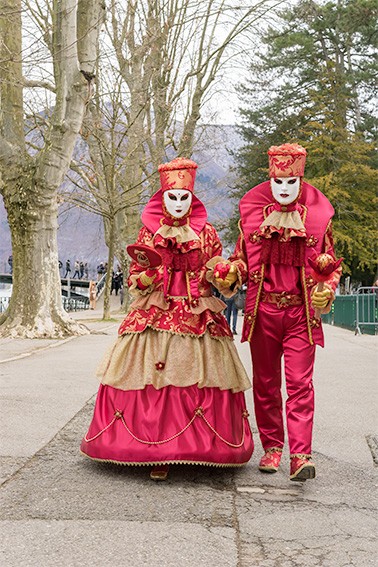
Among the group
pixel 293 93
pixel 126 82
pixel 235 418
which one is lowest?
pixel 235 418

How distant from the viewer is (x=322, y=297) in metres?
4.83

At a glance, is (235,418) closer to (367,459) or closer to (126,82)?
(367,459)

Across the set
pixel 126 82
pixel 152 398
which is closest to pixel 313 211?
pixel 152 398

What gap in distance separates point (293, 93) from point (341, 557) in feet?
145

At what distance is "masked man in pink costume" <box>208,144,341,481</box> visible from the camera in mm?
4977

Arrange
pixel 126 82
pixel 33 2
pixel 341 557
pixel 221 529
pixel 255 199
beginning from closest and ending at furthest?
pixel 341 557 → pixel 221 529 → pixel 255 199 → pixel 33 2 → pixel 126 82

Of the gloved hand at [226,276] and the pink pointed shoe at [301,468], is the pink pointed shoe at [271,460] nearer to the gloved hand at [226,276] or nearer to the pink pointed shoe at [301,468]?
the pink pointed shoe at [301,468]

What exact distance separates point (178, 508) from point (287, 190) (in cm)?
192

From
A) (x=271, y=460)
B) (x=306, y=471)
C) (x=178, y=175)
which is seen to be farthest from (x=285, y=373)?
(x=178, y=175)

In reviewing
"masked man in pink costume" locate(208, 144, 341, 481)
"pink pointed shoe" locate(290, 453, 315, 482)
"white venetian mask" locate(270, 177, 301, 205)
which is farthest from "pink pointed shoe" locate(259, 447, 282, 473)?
"white venetian mask" locate(270, 177, 301, 205)

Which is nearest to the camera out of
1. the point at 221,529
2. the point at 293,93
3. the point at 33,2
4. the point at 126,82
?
the point at 221,529

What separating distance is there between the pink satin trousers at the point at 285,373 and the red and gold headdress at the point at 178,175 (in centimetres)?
94

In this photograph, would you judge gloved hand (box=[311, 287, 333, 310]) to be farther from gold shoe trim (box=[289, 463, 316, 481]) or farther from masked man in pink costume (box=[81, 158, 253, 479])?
gold shoe trim (box=[289, 463, 316, 481])

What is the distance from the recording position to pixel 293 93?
4612cm
